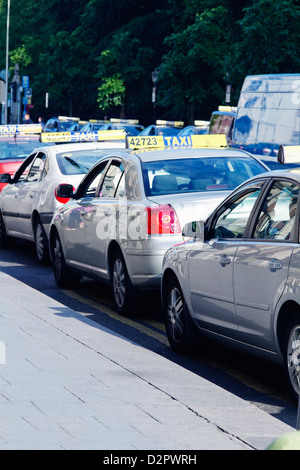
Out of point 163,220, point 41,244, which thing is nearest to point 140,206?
point 163,220

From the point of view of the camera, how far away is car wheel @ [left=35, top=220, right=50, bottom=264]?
14578mm

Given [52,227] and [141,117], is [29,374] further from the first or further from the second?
[141,117]

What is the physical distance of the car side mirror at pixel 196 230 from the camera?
26.9 ft

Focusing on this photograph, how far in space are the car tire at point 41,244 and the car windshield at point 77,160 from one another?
2.76ft

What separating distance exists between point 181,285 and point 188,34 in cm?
4108

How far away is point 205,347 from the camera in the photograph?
891 cm

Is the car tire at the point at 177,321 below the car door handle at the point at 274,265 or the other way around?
below

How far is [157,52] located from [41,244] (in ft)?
150

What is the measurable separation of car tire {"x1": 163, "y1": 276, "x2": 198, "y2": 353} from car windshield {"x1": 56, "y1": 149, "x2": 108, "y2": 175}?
567cm

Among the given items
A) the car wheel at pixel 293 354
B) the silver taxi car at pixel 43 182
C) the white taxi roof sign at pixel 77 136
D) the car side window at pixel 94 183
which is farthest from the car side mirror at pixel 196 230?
the white taxi roof sign at pixel 77 136

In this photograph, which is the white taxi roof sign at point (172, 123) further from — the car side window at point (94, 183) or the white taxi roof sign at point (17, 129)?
the car side window at point (94, 183)

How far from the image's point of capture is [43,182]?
48.0ft


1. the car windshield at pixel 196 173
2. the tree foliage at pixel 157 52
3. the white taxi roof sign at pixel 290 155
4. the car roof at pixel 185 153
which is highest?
the tree foliage at pixel 157 52

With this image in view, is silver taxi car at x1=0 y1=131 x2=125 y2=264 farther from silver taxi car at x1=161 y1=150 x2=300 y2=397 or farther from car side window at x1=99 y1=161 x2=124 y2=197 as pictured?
silver taxi car at x1=161 y1=150 x2=300 y2=397
